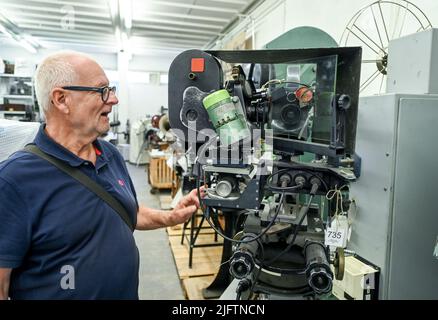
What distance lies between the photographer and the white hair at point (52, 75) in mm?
1036

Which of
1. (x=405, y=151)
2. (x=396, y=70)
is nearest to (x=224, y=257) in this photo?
(x=405, y=151)

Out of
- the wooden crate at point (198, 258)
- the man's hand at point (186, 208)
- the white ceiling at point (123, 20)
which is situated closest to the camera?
the man's hand at point (186, 208)

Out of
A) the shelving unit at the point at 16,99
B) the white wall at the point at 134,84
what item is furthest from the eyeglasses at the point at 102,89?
the white wall at the point at 134,84

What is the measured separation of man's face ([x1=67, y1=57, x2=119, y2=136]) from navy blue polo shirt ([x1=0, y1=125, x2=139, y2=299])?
107mm

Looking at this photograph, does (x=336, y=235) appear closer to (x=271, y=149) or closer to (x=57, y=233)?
→ (x=271, y=149)

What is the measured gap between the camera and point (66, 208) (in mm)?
964

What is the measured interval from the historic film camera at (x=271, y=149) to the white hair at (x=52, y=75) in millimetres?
337

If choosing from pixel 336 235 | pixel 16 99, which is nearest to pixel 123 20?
pixel 16 99

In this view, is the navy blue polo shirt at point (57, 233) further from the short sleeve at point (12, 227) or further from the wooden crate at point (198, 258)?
the wooden crate at point (198, 258)

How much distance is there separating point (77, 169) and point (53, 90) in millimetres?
Answer: 266

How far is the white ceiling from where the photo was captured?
4488 mm

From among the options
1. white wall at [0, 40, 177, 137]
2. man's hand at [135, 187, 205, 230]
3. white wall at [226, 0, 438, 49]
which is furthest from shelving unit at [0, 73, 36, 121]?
man's hand at [135, 187, 205, 230]

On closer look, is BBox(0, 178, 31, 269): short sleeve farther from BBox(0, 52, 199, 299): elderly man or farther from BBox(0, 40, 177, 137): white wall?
BBox(0, 40, 177, 137): white wall
